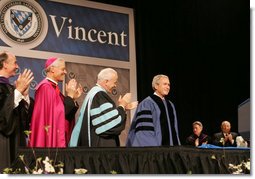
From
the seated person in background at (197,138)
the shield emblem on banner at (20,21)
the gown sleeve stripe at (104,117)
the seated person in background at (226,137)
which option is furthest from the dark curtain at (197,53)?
the gown sleeve stripe at (104,117)

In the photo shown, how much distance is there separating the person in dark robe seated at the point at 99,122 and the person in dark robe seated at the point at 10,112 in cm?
51

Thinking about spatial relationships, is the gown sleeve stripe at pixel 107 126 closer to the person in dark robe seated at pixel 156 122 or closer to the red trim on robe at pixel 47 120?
the red trim on robe at pixel 47 120

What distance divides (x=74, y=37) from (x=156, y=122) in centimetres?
344

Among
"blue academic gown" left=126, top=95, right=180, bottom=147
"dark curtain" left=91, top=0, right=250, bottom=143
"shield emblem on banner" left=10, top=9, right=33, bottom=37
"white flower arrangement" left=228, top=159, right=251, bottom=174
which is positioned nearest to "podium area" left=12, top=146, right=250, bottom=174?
"white flower arrangement" left=228, top=159, right=251, bottom=174

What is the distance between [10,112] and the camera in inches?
176

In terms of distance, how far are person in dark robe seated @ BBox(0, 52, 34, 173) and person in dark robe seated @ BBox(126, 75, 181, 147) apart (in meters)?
1.26

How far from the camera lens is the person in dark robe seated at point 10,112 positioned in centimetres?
447

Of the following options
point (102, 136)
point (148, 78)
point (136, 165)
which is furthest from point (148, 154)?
point (148, 78)

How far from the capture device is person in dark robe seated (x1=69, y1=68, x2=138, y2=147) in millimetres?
4855

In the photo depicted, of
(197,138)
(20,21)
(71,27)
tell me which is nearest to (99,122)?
(20,21)

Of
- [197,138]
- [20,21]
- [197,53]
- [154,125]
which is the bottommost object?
[197,138]

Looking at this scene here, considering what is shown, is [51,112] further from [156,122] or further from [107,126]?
[156,122]

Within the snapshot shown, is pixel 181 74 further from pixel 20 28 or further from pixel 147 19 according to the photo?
pixel 20 28

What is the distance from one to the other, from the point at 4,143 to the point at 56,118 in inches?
23.4
